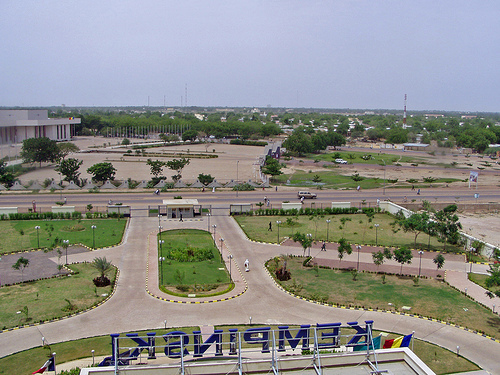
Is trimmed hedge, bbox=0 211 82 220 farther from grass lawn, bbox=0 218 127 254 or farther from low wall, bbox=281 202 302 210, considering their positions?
low wall, bbox=281 202 302 210

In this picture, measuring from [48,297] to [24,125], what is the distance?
10298cm

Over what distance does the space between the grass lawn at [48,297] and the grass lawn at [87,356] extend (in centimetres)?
411

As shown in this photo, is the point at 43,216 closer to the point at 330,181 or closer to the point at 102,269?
the point at 102,269

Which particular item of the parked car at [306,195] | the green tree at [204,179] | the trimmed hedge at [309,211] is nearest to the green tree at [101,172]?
the green tree at [204,179]

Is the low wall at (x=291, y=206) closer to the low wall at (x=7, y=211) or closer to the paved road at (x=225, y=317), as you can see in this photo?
the paved road at (x=225, y=317)

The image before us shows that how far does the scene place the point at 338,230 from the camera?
51.7 m

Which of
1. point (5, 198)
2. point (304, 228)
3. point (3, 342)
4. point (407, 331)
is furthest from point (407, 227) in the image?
point (5, 198)

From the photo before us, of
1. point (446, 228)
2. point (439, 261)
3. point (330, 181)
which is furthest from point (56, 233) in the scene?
point (330, 181)

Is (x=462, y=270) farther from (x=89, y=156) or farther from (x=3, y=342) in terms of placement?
(x=89, y=156)

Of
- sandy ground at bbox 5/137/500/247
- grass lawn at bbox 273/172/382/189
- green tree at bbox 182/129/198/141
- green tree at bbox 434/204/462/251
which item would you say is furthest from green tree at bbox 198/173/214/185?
green tree at bbox 182/129/198/141

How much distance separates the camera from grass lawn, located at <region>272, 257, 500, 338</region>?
1170 inches

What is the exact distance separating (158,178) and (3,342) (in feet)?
167

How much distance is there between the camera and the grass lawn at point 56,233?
4406 centimetres

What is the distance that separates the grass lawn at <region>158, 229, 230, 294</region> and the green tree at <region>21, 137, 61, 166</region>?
51.8 m
